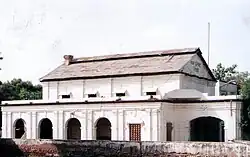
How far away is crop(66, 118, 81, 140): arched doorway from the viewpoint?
1834 inches

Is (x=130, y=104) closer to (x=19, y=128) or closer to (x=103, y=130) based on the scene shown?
(x=103, y=130)

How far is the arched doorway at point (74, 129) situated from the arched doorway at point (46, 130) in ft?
8.27

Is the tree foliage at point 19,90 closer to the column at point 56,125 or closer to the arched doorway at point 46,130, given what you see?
the arched doorway at point 46,130

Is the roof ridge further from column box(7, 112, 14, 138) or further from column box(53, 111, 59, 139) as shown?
column box(7, 112, 14, 138)

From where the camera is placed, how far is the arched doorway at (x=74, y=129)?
153 feet

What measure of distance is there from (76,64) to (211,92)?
1359 centimetres

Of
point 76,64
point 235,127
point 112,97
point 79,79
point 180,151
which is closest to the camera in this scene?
point 180,151

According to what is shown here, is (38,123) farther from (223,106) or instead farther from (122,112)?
(223,106)

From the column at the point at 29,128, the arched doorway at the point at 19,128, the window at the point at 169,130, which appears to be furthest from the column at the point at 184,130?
the arched doorway at the point at 19,128

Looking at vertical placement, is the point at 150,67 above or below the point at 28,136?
above

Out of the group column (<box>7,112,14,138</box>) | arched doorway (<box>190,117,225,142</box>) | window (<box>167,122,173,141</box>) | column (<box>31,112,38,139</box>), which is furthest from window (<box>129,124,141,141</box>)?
column (<box>7,112,14,138</box>)

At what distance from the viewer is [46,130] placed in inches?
1938

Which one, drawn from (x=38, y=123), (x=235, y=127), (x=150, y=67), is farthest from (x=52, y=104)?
(x=235, y=127)

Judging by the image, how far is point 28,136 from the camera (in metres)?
47.5
